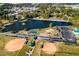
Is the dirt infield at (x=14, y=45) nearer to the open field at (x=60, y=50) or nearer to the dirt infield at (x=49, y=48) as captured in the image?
the open field at (x=60, y=50)

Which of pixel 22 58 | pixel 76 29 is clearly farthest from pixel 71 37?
pixel 22 58

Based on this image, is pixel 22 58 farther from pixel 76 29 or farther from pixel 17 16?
pixel 76 29

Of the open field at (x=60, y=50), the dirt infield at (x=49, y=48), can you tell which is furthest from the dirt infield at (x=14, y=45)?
the dirt infield at (x=49, y=48)

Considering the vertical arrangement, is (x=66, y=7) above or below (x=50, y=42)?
above

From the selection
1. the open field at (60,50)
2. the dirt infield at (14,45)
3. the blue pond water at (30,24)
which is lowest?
the open field at (60,50)

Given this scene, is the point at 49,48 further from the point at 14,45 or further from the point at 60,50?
the point at 14,45

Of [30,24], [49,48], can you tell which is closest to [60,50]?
[49,48]

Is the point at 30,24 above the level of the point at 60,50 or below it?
above

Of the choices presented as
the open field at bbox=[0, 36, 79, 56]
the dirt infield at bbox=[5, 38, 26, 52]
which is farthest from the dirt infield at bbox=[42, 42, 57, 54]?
the dirt infield at bbox=[5, 38, 26, 52]
